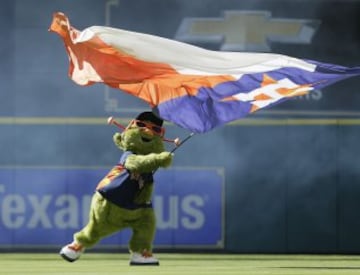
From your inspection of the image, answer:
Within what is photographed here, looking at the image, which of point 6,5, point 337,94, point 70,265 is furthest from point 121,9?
point 70,265

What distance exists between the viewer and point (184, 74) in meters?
14.4

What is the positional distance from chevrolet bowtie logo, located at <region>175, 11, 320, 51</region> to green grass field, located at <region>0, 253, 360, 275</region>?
226 centimetres

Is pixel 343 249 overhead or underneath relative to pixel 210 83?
underneath

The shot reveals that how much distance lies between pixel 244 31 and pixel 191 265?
3612 mm

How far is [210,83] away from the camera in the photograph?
14.3 metres

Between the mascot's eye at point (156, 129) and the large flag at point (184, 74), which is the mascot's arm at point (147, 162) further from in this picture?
the large flag at point (184, 74)

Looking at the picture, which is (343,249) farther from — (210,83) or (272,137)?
(210,83)

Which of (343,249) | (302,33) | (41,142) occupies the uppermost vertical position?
(302,33)

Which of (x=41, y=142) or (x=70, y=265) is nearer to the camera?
(x=70, y=265)

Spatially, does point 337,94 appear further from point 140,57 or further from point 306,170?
point 140,57

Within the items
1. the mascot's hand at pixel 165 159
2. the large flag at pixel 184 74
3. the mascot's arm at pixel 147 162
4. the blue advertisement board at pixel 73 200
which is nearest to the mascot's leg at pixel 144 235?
the mascot's arm at pixel 147 162

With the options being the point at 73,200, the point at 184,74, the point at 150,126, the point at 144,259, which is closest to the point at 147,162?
the point at 150,126

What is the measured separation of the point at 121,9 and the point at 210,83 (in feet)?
Result: 11.1

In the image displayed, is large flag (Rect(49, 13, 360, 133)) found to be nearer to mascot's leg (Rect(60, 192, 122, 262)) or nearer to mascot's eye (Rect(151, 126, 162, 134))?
mascot's eye (Rect(151, 126, 162, 134))
